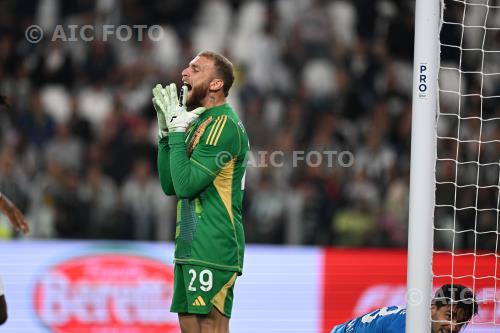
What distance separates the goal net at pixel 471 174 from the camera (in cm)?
801

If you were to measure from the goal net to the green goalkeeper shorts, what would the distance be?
2569mm

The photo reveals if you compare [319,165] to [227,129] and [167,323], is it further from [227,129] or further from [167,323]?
[227,129]

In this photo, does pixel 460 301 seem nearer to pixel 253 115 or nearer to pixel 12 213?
pixel 12 213

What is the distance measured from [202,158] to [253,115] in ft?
17.9

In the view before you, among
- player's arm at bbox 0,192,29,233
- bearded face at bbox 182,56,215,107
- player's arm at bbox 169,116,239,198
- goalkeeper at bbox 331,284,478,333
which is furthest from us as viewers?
player's arm at bbox 0,192,29,233

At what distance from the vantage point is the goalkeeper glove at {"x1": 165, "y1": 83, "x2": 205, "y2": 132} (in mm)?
5195

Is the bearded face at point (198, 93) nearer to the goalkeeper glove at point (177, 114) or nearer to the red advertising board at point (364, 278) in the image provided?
the goalkeeper glove at point (177, 114)

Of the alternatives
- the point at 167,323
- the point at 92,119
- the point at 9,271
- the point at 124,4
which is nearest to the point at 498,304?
the point at 167,323

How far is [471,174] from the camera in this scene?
33.6 feet

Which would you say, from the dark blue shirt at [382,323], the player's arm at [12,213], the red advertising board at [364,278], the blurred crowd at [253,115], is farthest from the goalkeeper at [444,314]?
the blurred crowd at [253,115]

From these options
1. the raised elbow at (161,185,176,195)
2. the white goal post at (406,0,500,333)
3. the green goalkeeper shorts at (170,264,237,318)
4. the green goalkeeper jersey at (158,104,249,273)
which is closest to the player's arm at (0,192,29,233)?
the raised elbow at (161,185,176,195)

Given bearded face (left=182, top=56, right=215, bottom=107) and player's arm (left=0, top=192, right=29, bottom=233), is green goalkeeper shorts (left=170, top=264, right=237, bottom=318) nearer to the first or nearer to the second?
bearded face (left=182, top=56, right=215, bottom=107)

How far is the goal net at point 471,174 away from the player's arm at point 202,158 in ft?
Answer: 8.43

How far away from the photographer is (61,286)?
8.09m
